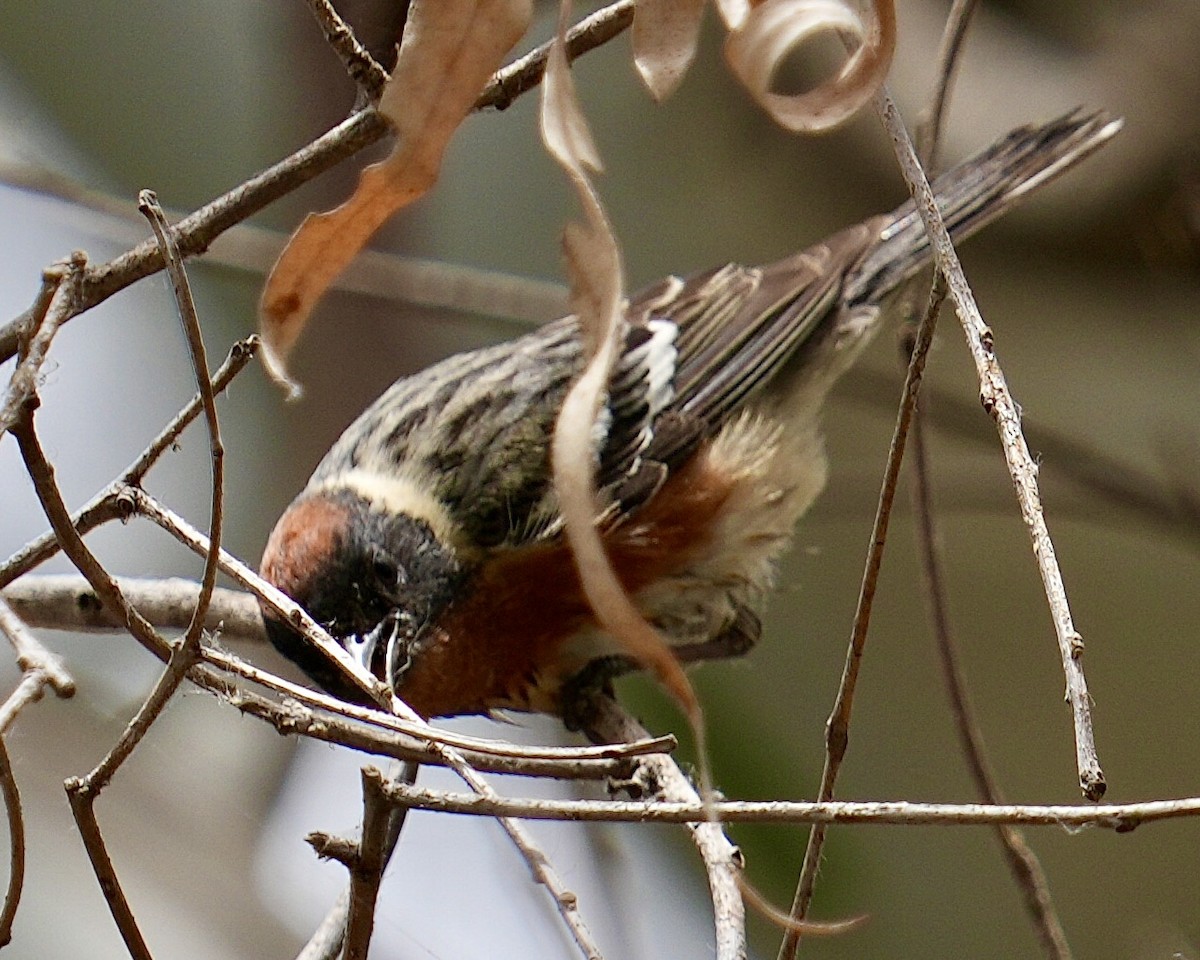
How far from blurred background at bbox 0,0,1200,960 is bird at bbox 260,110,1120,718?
10.7 inches

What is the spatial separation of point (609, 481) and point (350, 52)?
1528mm

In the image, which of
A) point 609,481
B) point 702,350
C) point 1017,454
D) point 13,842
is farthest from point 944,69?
point 702,350

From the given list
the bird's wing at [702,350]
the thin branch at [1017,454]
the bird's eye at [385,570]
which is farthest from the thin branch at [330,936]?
the bird's wing at [702,350]

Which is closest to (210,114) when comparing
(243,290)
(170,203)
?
(170,203)

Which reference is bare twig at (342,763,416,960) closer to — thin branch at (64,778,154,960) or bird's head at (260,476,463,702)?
thin branch at (64,778,154,960)

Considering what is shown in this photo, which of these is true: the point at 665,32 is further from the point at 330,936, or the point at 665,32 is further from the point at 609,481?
the point at 609,481

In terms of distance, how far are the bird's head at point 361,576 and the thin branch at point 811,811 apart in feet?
4.00

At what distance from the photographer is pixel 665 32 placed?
2.85ft

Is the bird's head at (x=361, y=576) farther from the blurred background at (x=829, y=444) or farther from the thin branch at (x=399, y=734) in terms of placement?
the thin branch at (x=399, y=734)

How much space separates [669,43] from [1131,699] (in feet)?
12.8

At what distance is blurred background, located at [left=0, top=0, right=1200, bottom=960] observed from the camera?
2.68 metres

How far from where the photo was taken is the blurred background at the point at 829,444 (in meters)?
2.68

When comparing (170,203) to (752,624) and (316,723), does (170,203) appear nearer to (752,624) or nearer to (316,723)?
(752,624)

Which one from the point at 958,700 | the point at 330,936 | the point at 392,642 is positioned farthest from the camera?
the point at 392,642
